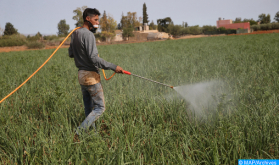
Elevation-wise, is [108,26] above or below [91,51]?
above

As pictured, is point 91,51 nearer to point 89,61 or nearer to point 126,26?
point 89,61

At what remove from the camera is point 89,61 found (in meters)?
2.53

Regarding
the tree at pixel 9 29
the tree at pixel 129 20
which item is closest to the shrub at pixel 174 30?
the tree at pixel 129 20

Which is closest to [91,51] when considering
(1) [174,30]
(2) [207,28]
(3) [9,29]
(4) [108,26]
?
(4) [108,26]

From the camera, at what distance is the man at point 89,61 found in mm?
2395

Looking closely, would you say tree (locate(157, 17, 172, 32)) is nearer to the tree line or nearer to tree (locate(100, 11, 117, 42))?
the tree line

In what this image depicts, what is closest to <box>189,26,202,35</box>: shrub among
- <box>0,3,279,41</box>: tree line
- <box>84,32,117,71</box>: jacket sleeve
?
<box>0,3,279,41</box>: tree line

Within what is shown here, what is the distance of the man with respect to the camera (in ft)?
7.86

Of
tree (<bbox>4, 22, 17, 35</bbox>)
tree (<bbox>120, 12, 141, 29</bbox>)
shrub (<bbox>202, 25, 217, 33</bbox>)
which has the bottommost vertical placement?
tree (<bbox>4, 22, 17, 35</bbox>)

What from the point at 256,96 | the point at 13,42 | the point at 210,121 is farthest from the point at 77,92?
the point at 13,42

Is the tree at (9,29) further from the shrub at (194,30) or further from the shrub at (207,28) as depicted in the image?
the shrub at (207,28)

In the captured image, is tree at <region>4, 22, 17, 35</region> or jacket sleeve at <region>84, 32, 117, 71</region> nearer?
jacket sleeve at <region>84, 32, 117, 71</region>

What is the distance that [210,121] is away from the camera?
8.63 feet

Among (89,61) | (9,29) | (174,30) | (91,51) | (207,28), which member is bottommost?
(89,61)
